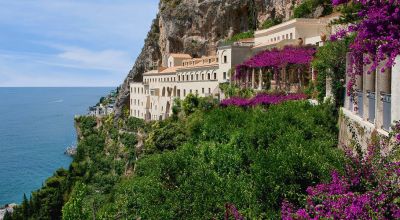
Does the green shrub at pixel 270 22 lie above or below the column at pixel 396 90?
above

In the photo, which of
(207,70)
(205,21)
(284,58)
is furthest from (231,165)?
(205,21)

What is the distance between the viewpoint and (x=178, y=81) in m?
60.1

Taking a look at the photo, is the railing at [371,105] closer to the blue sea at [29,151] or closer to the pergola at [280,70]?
the pergola at [280,70]

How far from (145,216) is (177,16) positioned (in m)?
61.4

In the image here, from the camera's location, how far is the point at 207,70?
52.1m

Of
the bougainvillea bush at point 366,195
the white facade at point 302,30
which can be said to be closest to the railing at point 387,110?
the bougainvillea bush at point 366,195

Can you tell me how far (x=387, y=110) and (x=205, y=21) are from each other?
65.8 m

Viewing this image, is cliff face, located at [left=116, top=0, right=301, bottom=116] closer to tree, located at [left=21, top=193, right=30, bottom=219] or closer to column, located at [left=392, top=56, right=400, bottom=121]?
tree, located at [left=21, top=193, right=30, bottom=219]

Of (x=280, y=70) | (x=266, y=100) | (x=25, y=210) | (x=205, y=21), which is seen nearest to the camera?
(x=266, y=100)

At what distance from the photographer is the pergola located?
112ft

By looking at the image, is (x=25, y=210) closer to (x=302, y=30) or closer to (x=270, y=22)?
(x=302, y=30)

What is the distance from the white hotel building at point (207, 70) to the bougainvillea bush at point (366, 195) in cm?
2996

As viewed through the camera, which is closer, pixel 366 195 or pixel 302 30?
pixel 366 195

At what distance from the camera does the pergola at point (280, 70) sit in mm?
34000
